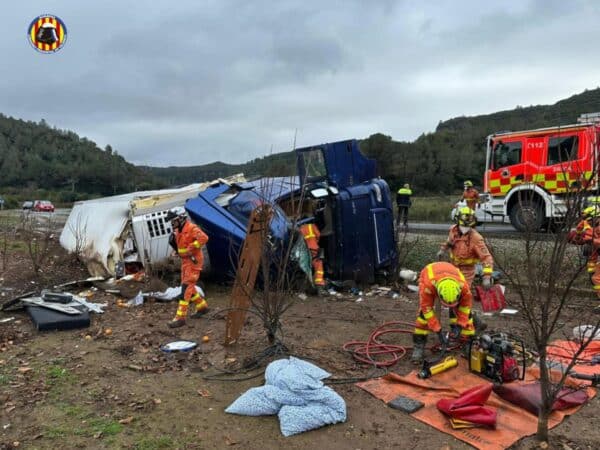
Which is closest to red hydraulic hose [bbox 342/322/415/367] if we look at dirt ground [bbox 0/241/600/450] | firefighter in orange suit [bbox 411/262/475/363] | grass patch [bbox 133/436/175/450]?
→ dirt ground [bbox 0/241/600/450]

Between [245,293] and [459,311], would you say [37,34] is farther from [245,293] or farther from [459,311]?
[459,311]

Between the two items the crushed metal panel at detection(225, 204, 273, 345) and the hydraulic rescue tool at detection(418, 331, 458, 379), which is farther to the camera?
the crushed metal panel at detection(225, 204, 273, 345)

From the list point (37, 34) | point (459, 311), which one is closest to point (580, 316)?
point (459, 311)

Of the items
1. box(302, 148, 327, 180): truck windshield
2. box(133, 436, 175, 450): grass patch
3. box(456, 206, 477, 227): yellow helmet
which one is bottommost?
box(133, 436, 175, 450): grass patch

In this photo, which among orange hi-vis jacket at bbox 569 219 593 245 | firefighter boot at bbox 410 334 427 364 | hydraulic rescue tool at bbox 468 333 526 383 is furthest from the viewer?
orange hi-vis jacket at bbox 569 219 593 245

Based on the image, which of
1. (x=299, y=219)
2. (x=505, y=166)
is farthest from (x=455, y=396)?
(x=505, y=166)

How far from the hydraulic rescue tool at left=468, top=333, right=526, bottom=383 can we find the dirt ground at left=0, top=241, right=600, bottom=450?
55 centimetres

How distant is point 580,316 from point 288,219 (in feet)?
13.2

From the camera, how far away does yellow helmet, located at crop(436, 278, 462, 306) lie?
3963 mm

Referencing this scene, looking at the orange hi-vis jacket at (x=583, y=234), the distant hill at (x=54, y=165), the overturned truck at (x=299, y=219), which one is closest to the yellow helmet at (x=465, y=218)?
the orange hi-vis jacket at (x=583, y=234)

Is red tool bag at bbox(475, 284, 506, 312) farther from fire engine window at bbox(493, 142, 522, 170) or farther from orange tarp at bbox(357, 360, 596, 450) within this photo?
fire engine window at bbox(493, 142, 522, 170)

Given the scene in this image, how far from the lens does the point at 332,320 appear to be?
5832 mm

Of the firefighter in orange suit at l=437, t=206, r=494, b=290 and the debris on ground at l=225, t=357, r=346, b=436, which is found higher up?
the firefighter in orange suit at l=437, t=206, r=494, b=290

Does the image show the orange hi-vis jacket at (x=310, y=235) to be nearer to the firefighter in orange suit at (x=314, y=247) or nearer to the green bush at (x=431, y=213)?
the firefighter in orange suit at (x=314, y=247)
